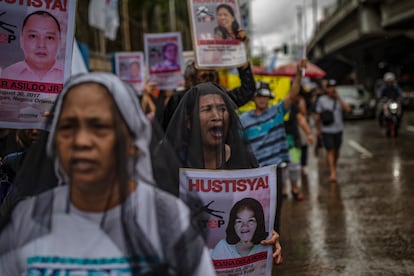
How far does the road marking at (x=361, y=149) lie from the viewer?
625 inches

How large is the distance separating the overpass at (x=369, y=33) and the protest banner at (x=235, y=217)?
24554 mm

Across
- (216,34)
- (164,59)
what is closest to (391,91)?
(164,59)

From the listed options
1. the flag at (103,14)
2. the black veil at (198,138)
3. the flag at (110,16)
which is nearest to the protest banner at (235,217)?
the black veil at (198,138)

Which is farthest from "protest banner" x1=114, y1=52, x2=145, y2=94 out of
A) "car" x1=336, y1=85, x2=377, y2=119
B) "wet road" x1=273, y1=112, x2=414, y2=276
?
"car" x1=336, y1=85, x2=377, y2=119

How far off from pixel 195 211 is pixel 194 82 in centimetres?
412

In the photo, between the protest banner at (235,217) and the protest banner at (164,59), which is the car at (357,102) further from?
the protest banner at (235,217)

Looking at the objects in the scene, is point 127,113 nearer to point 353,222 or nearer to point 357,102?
point 353,222

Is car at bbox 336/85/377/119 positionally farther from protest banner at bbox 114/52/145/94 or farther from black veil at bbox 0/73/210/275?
black veil at bbox 0/73/210/275

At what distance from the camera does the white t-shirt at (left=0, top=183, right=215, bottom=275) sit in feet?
6.57

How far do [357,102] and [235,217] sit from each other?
29826mm

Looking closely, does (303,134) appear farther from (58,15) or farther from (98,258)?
(98,258)

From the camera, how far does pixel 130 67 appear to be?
36.8ft

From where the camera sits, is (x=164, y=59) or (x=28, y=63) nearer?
(x=28, y=63)

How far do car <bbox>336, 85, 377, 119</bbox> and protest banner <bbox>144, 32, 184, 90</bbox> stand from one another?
22.2m
